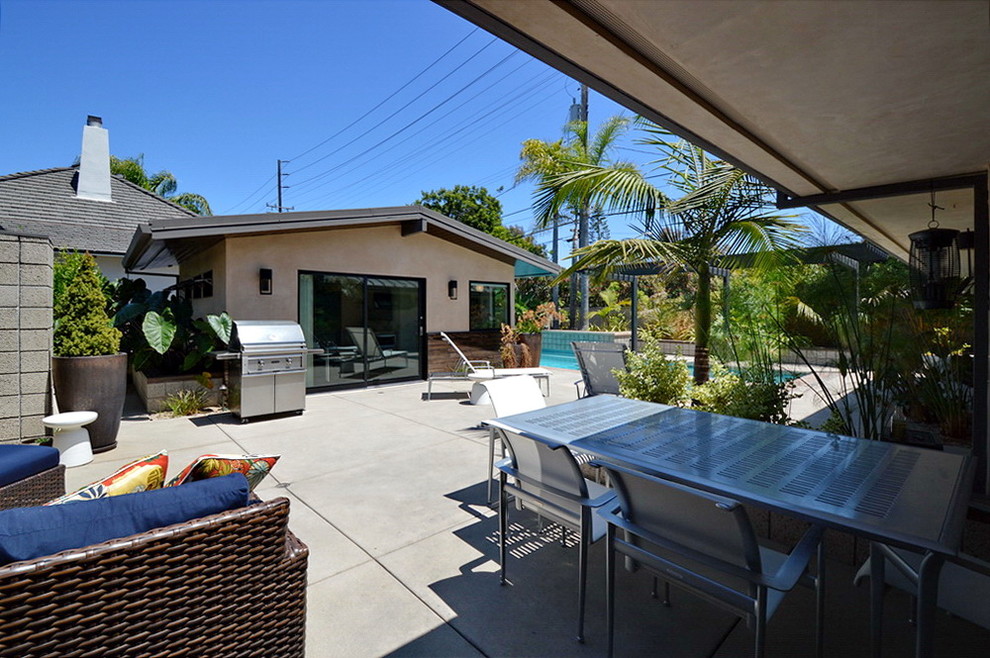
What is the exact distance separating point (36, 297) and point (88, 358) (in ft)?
2.40

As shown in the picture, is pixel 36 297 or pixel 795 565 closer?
pixel 795 565

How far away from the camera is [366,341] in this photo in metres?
A: 8.73

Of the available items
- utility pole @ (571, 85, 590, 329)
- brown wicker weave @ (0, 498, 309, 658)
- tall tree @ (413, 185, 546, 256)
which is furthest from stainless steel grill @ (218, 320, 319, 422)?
tall tree @ (413, 185, 546, 256)

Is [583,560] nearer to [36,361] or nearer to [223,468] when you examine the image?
[223,468]

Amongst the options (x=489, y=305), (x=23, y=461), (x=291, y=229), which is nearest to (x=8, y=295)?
(x=23, y=461)

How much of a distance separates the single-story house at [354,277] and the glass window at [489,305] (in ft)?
0.08

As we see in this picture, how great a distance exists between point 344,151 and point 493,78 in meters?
12.4

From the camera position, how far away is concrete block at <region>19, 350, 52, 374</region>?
14.8 feet

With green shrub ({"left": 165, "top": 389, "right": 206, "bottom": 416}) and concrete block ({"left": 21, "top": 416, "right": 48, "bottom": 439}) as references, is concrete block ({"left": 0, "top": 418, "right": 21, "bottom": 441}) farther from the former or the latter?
green shrub ({"left": 165, "top": 389, "right": 206, "bottom": 416})

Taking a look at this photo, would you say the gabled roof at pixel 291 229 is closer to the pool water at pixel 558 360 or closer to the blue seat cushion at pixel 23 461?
the pool water at pixel 558 360

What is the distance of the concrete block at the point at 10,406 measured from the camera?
173 inches

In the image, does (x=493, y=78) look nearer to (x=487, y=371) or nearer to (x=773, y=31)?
(x=487, y=371)

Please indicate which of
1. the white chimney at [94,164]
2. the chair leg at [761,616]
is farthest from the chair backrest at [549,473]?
the white chimney at [94,164]

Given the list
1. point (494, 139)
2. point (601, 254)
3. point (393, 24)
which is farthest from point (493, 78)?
point (601, 254)
